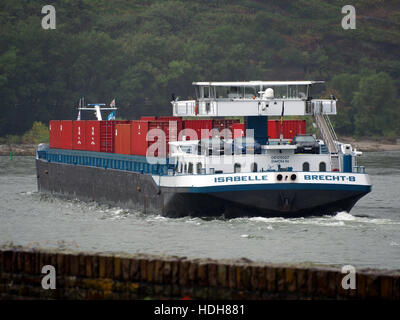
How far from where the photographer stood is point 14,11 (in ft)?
568

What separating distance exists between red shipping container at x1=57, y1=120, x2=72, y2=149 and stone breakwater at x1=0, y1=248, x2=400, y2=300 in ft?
143

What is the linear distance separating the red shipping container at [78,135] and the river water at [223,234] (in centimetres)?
967

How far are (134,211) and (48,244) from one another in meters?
13.5

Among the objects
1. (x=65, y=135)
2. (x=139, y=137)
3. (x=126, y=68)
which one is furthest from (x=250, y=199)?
(x=126, y=68)

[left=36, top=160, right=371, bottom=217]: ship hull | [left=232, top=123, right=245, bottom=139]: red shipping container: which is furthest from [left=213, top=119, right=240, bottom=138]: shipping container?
[left=36, top=160, right=371, bottom=217]: ship hull

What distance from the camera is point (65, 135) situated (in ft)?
216

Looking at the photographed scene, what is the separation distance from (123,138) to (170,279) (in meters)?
33.4

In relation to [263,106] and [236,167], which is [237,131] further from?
[236,167]

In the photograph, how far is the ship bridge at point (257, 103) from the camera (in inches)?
1706

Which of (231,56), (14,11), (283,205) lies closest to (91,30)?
(14,11)

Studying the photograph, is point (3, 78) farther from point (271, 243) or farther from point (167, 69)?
point (271, 243)

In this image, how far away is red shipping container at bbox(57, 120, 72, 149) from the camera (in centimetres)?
6459
